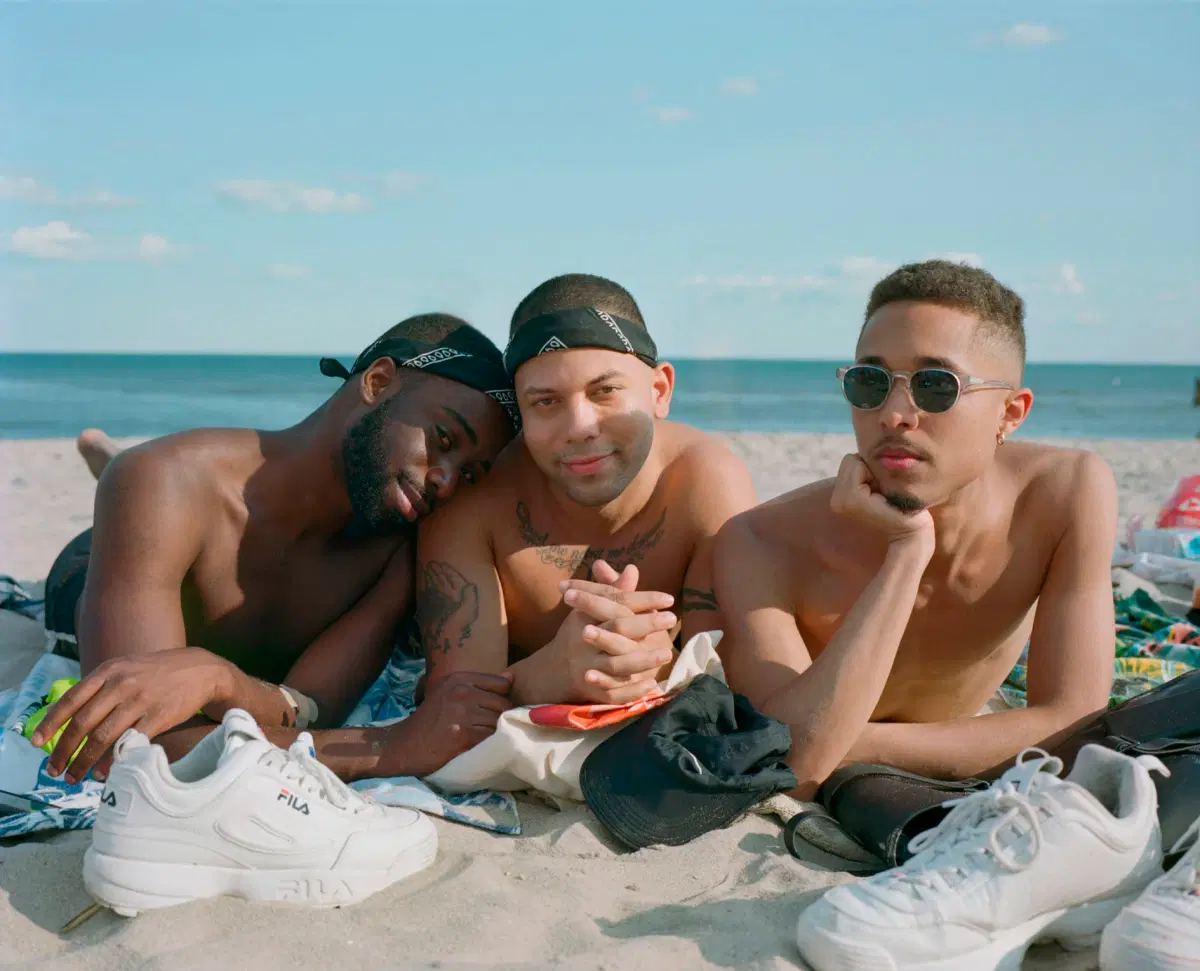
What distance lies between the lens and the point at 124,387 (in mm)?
45906

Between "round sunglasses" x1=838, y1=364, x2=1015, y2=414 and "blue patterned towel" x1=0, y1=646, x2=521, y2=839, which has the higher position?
"round sunglasses" x1=838, y1=364, x2=1015, y2=414

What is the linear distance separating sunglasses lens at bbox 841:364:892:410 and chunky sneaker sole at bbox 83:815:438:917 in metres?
1.88

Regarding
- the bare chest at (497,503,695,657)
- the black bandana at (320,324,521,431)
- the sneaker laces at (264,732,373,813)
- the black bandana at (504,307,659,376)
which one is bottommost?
the sneaker laces at (264,732,373,813)

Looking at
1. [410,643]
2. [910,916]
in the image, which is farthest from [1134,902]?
[410,643]

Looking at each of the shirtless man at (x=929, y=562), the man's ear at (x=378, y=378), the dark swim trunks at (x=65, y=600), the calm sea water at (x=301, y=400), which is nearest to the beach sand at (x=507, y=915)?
the shirtless man at (x=929, y=562)

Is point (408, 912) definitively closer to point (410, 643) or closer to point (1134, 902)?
point (1134, 902)

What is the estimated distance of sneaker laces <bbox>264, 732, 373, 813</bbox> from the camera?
2.76 metres

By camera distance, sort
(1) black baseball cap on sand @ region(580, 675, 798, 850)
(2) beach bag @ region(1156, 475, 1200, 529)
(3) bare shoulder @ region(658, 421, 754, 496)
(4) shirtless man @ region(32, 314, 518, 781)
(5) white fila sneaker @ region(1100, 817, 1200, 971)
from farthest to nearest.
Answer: (2) beach bag @ region(1156, 475, 1200, 529) → (3) bare shoulder @ region(658, 421, 754, 496) → (4) shirtless man @ region(32, 314, 518, 781) → (1) black baseball cap on sand @ region(580, 675, 798, 850) → (5) white fila sneaker @ region(1100, 817, 1200, 971)

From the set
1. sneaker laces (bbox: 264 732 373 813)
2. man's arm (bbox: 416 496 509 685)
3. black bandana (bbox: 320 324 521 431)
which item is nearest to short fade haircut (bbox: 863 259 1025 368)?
black bandana (bbox: 320 324 521 431)

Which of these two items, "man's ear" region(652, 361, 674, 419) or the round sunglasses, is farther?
"man's ear" region(652, 361, 674, 419)

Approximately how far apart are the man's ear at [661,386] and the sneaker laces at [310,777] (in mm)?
1832

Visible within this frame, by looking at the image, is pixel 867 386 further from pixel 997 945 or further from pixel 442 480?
pixel 997 945

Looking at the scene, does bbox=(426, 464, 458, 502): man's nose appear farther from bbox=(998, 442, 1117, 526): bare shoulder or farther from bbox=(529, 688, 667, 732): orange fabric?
bbox=(998, 442, 1117, 526): bare shoulder

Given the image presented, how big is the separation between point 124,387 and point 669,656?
47224mm
